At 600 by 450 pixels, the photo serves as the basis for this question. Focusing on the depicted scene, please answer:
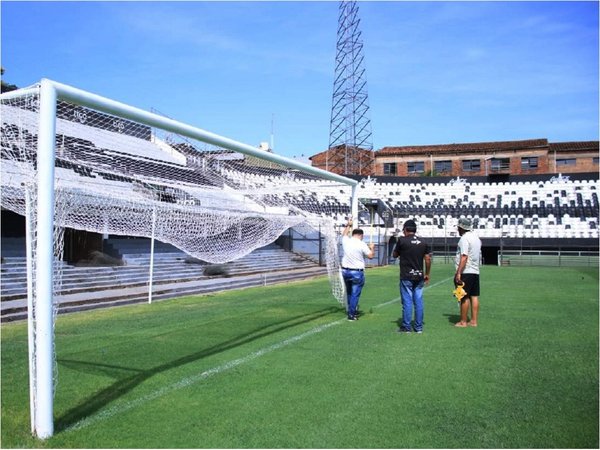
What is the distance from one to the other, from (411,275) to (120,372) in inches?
168

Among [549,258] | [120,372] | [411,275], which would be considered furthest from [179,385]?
[549,258]

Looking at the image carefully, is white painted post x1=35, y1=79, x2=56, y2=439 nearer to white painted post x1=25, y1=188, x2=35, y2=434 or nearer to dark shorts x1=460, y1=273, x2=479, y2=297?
white painted post x1=25, y1=188, x2=35, y2=434

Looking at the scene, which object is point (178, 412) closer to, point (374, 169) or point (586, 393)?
point (586, 393)

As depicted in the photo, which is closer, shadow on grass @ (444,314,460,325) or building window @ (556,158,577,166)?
shadow on grass @ (444,314,460,325)

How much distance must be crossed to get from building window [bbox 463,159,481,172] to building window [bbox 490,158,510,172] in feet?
4.00

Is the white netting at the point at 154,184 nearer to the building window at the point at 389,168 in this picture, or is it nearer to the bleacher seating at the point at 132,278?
the bleacher seating at the point at 132,278

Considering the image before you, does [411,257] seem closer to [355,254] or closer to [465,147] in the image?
[355,254]

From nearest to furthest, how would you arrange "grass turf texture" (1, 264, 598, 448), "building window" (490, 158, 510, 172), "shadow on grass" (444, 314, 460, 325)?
"grass turf texture" (1, 264, 598, 448)
"shadow on grass" (444, 314, 460, 325)
"building window" (490, 158, 510, 172)

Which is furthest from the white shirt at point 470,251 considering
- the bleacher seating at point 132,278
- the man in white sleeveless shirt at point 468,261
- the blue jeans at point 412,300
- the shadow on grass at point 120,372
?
the bleacher seating at point 132,278

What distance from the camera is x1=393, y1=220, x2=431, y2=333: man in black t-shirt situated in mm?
8227

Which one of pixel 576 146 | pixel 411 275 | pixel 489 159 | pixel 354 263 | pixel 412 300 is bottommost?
pixel 412 300

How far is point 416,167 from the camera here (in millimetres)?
57781

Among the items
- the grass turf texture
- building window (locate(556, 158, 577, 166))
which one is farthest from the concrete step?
building window (locate(556, 158, 577, 166))

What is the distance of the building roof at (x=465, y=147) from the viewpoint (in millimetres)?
53938
